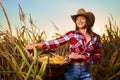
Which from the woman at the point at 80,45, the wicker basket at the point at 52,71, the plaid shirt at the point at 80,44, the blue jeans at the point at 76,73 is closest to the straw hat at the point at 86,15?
the woman at the point at 80,45

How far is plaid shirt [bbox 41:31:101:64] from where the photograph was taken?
10.7 ft

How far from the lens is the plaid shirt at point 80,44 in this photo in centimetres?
326

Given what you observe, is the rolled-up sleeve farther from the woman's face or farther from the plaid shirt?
the woman's face

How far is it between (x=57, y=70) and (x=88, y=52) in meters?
0.56

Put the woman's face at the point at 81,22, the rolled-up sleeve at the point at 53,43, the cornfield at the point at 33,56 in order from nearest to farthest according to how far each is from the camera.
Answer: the cornfield at the point at 33,56
the rolled-up sleeve at the point at 53,43
the woman's face at the point at 81,22

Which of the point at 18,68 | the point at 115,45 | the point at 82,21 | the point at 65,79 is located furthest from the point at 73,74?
the point at 115,45

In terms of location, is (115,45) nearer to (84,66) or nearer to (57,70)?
(84,66)

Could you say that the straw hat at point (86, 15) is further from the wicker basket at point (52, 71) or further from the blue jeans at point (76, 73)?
the wicker basket at point (52, 71)

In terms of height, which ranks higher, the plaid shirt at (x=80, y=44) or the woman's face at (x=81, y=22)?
the woman's face at (x=81, y=22)

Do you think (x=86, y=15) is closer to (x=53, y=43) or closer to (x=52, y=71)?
(x=53, y=43)

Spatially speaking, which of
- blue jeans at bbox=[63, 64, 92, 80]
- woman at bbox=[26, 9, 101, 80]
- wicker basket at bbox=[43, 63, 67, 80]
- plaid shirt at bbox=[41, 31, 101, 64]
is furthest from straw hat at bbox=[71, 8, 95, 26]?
wicker basket at bbox=[43, 63, 67, 80]

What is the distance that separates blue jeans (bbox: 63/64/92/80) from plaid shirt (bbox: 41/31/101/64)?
3.9 inches

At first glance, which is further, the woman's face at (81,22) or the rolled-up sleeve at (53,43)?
the woman's face at (81,22)

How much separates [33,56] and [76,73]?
25.8 inches
